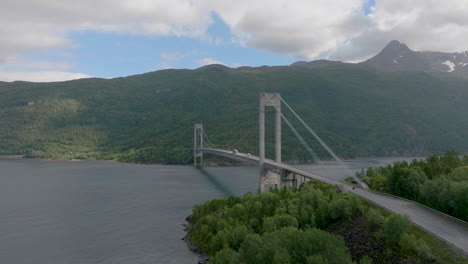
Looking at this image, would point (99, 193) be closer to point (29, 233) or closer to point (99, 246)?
point (29, 233)

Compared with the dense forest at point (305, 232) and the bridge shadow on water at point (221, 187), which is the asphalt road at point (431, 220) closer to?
the dense forest at point (305, 232)

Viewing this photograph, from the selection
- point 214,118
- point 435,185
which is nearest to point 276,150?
point 435,185

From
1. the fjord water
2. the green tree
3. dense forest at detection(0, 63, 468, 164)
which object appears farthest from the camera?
dense forest at detection(0, 63, 468, 164)

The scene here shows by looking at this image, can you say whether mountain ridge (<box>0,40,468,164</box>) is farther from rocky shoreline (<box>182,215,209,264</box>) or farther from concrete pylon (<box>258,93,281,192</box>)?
rocky shoreline (<box>182,215,209,264</box>)

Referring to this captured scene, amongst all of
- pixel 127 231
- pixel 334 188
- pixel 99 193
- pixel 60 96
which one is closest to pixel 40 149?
pixel 60 96

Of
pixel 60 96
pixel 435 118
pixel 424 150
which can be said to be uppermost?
Answer: pixel 60 96

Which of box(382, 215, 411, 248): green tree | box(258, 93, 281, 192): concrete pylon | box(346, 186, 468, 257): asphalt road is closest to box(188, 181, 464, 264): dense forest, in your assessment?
box(382, 215, 411, 248): green tree
